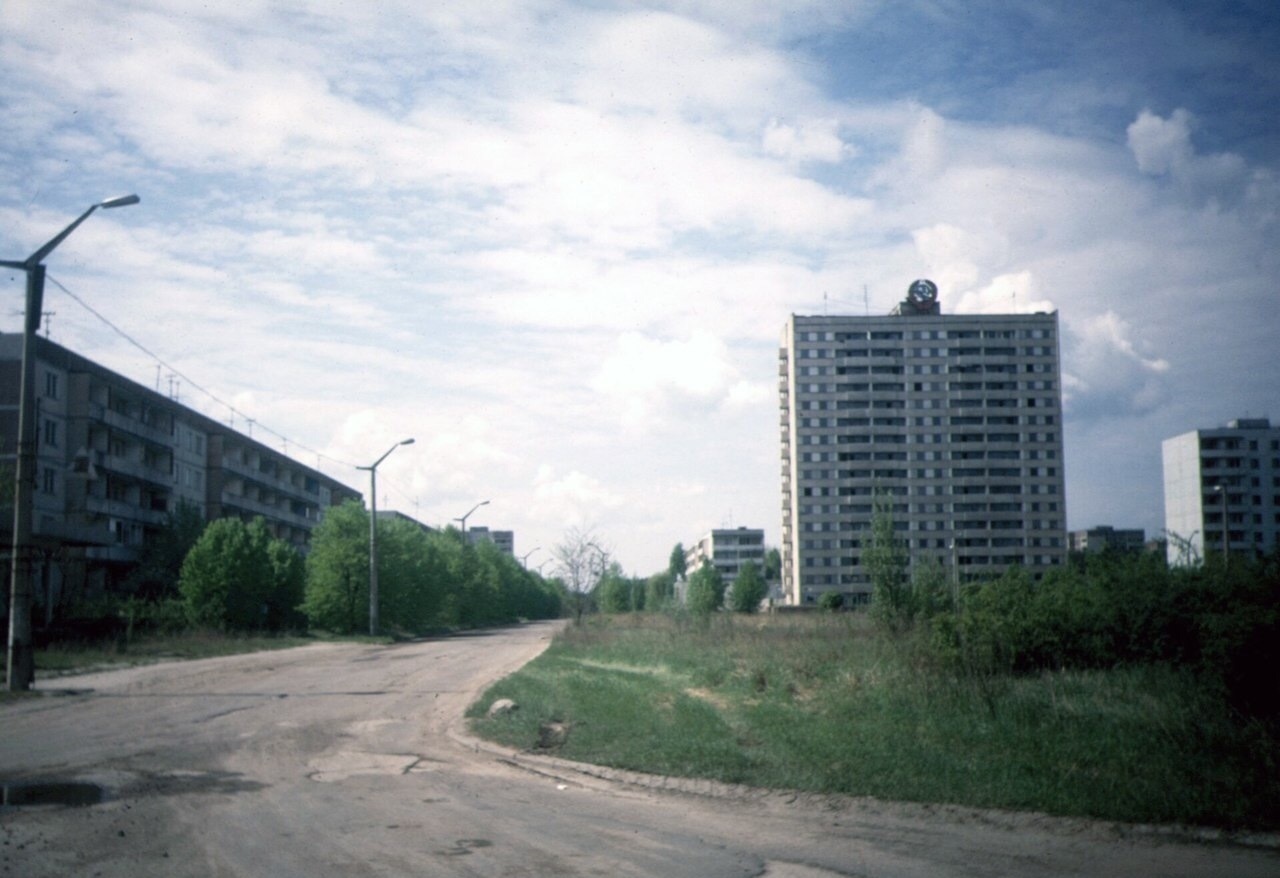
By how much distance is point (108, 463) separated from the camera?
216 feet

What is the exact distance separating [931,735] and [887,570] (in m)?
12.6

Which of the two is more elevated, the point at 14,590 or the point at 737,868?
the point at 14,590

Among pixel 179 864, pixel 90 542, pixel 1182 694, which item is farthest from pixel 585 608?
pixel 179 864

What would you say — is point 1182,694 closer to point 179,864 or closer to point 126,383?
point 179,864

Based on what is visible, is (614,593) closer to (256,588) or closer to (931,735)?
(256,588)

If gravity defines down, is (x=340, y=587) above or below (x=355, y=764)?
above

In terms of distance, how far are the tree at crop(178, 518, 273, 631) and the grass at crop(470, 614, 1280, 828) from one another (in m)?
39.6

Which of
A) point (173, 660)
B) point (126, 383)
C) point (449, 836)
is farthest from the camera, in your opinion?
point (126, 383)

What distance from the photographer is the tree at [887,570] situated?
23.4 meters

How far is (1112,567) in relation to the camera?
64.3 feet

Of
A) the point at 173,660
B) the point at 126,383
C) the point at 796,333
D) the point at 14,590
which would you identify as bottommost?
the point at 173,660

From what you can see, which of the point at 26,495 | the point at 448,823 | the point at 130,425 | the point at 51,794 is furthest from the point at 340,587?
the point at 448,823

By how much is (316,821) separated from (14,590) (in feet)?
49.2

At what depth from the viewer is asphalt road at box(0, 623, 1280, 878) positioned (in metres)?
7.85
